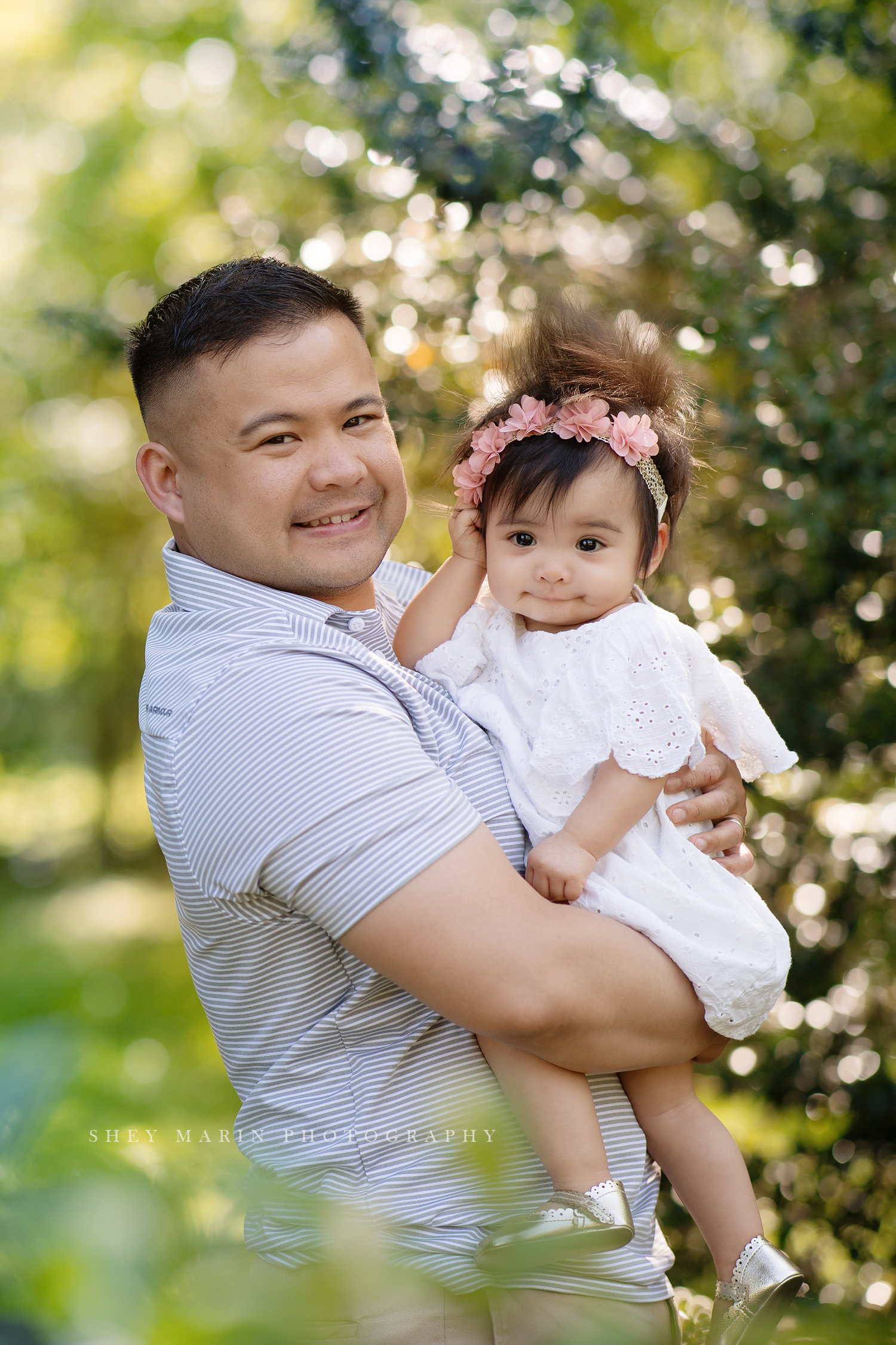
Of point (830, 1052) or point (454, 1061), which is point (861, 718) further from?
point (454, 1061)

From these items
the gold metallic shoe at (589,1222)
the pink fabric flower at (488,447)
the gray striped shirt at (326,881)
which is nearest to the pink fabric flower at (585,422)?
the pink fabric flower at (488,447)

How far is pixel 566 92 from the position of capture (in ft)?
10.5

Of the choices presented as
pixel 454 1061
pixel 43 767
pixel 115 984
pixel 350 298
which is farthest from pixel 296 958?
pixel 43 767

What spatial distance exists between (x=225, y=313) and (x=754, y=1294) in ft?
5.75

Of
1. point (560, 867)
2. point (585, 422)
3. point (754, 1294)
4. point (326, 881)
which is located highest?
point (585, 422)

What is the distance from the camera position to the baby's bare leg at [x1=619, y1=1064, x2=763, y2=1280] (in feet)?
6.13

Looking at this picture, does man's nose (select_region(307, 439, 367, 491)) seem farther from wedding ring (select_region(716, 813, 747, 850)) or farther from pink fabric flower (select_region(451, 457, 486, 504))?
wedding ring (select_region(716, 813, 747, 850))

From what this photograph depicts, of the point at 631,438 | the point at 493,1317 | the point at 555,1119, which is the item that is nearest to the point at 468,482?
the point at 631,438

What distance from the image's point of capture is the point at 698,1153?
1884mm

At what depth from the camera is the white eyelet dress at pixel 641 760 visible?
1.79m

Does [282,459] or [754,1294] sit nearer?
[754,1294]

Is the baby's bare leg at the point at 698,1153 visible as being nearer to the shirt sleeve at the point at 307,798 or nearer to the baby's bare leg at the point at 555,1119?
the baby's bare leg at the point at 555,1119

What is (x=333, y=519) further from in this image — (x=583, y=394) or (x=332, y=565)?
(x=583, y=394)

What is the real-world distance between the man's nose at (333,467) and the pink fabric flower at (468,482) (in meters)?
0.22
